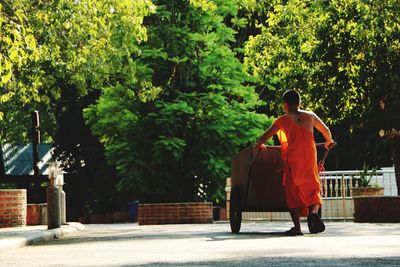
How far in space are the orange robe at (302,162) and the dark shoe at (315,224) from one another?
0.29 meters

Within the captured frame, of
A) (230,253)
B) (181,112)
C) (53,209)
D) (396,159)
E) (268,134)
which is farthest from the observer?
(181,112)

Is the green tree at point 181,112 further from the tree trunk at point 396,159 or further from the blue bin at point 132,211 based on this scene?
the blue bin at point 132,211

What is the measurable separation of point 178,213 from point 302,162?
12788 millimetres

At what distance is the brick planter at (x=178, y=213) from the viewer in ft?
86.3

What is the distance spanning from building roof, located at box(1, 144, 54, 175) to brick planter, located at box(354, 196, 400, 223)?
33.6m

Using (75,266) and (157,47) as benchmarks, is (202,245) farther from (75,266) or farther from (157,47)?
(157,47)

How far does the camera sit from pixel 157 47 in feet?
97.7

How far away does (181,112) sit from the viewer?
96.5ft

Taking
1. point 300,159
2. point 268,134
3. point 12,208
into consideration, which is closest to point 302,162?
point 300,159

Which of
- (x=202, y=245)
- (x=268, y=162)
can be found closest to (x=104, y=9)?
(x=268, y=162)

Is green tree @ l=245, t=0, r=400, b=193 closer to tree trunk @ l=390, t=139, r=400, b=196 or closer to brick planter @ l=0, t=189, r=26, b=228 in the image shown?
tree trunk @ l=390, t=139, r=400, b=196

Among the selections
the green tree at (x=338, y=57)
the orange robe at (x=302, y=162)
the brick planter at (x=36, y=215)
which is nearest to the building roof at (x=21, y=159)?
the brick planter at (x=36, y=215)

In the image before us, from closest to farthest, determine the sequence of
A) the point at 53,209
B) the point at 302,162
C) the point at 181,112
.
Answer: the point at 302,162 → the point at 53,209 → the point at 181,112

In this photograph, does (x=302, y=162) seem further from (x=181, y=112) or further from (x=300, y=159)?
(x=181, y=112)
